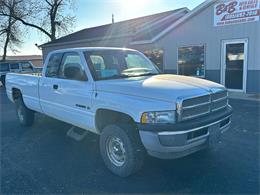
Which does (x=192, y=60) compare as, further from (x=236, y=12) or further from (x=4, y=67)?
(x=4, y=67)

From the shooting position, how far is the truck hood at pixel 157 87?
3.49 metres

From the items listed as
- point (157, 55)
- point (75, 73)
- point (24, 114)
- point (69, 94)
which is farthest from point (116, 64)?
point (157, 55)

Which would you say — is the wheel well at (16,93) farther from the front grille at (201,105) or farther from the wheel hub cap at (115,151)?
the front grille at (201,105)

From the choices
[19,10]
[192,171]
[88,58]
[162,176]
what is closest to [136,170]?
[162,176]

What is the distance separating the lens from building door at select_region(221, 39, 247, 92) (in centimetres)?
1155

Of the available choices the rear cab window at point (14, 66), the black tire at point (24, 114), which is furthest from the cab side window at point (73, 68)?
the rear cab window at point (14, 66)

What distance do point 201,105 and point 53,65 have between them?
326cm

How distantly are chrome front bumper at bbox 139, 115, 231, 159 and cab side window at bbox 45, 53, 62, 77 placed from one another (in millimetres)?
2703

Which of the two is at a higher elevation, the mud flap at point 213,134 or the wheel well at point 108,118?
the wheel well at point 108,118

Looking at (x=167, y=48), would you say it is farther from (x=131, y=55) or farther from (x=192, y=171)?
(x=192, y=171)

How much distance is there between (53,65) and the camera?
18.2 ft

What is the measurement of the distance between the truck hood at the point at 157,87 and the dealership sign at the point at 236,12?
8497 mm

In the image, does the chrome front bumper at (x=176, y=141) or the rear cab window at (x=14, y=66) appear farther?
the rear cab window at (x=14, y=66)

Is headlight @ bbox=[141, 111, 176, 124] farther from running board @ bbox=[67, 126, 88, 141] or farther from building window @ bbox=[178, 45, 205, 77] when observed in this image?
building window @ bbox=[178, 45, 205, 77]
